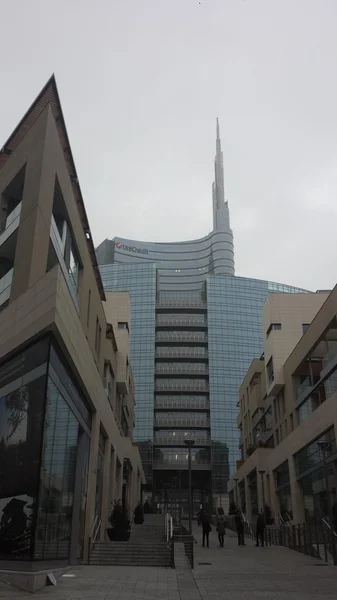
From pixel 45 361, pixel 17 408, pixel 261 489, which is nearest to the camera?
pixel 45 361

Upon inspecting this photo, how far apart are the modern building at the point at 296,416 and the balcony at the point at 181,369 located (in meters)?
40.6

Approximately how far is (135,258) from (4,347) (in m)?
141

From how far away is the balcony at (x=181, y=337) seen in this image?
9706cm

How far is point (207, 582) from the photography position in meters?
13.5

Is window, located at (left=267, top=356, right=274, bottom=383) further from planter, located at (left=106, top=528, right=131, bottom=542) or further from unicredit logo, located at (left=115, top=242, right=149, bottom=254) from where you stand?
unicredit logo, located at (left=115, top=242, right=149, bottom=254)

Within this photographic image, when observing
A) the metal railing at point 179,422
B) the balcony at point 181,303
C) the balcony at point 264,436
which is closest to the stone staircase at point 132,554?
the balcony at point 264,436

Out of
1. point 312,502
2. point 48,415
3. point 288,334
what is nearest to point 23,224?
point 48,415

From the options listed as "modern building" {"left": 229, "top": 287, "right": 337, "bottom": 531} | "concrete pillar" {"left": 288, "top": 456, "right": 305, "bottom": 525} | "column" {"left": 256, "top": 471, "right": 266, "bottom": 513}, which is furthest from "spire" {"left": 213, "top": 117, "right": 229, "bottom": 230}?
"concrete pillar" {"left": 288, "top": 456, "right": 305, "bottom": 525}

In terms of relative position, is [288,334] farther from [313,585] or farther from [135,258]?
[135,258]

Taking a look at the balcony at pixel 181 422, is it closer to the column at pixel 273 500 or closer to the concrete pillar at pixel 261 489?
the concrete pillar at pixel 261 489

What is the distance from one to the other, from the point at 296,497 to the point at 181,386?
62913 millimetres

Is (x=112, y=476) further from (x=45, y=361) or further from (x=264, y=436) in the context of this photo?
(x=264, y=436)

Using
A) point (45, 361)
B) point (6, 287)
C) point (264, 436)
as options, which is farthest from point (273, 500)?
point (45, 361)

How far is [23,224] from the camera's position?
16.0m
